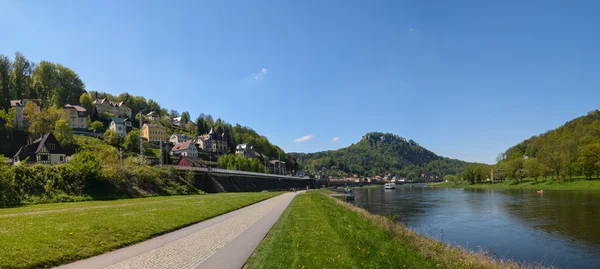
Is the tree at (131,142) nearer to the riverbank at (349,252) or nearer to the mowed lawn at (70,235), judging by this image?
the mowed lawn at (70,235)

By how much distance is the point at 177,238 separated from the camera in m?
16.4

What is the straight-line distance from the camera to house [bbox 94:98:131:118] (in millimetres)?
157000

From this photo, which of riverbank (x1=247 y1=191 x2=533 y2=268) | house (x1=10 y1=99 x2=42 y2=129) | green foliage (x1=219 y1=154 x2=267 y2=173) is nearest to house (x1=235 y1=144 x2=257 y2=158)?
green foliage (x1=219 y1=154 x2=267 y2=173)

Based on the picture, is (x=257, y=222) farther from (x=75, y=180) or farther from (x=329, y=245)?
(x=75, y=180)

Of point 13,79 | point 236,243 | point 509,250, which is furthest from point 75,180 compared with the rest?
point 13,79

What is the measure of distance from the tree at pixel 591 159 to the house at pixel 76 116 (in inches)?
6124

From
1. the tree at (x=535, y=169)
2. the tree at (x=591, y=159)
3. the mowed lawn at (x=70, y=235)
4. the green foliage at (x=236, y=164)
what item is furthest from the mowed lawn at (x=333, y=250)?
the green foliage at (x=236, y=164)

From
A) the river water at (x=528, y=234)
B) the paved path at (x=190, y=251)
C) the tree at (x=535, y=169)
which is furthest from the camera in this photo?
the tree at (x=535, y=169)

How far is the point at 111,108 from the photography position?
162 metres

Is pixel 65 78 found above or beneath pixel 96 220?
above

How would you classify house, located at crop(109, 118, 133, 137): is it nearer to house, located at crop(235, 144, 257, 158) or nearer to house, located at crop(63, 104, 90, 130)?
house, located at crop(63, 104, 90, 130)

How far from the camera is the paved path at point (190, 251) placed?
11500mm

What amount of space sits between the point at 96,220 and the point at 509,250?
24.2 meters

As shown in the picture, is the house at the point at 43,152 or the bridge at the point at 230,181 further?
the house at the point at 43,152
